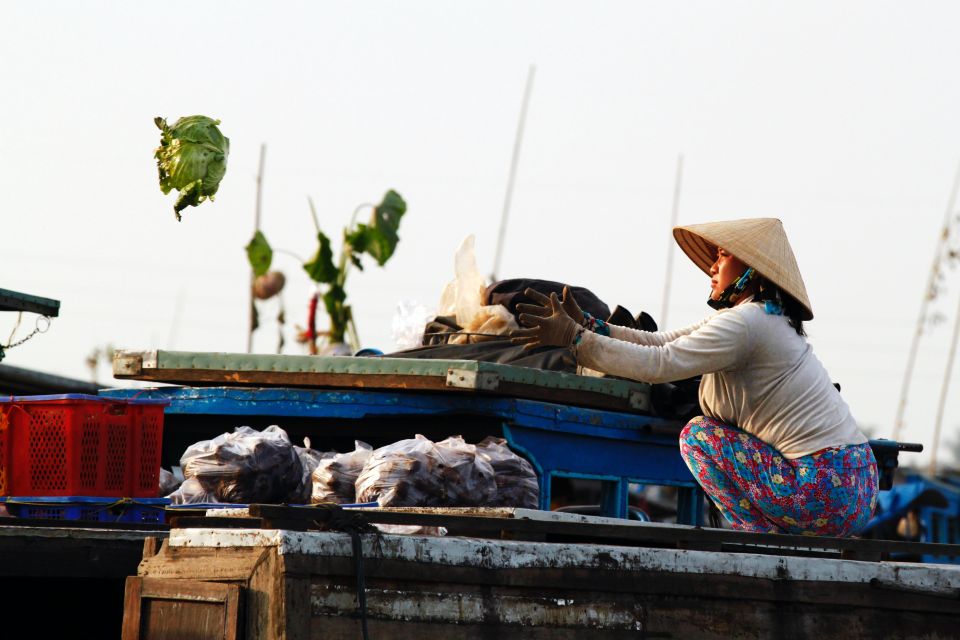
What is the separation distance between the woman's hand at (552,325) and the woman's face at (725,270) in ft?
2.16

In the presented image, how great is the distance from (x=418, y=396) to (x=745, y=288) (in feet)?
4.36

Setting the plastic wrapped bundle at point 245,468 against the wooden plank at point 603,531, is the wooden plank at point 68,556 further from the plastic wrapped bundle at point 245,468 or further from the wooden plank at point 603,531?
the wooden plank at point 603,531

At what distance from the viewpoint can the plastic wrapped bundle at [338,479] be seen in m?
4.33

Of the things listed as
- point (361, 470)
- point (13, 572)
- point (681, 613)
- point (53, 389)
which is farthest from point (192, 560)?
point (53, 389)

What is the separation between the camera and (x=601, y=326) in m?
4.32

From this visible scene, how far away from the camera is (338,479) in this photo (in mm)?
4336

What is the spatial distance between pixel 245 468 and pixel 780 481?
1.70 m

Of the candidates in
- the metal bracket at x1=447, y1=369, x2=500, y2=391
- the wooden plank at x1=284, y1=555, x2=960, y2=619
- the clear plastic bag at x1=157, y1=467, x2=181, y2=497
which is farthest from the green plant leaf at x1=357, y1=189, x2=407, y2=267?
the wooden plank at x1=284, y1=555, x2=960, y2=619

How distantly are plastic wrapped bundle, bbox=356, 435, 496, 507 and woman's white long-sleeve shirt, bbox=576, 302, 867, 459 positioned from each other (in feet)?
2.01

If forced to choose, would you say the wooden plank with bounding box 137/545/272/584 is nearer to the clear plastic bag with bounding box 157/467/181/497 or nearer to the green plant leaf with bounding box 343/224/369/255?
the clear plastic bag with bounding box 157/467/181/497

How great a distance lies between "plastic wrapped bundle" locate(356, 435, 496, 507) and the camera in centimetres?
404

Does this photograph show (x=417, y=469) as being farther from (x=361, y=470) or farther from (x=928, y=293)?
(x=928, y=293)

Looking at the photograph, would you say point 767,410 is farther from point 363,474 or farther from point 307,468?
point 307,468

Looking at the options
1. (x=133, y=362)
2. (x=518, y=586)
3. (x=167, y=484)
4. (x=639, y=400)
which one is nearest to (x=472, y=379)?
(x=639, y=400)
